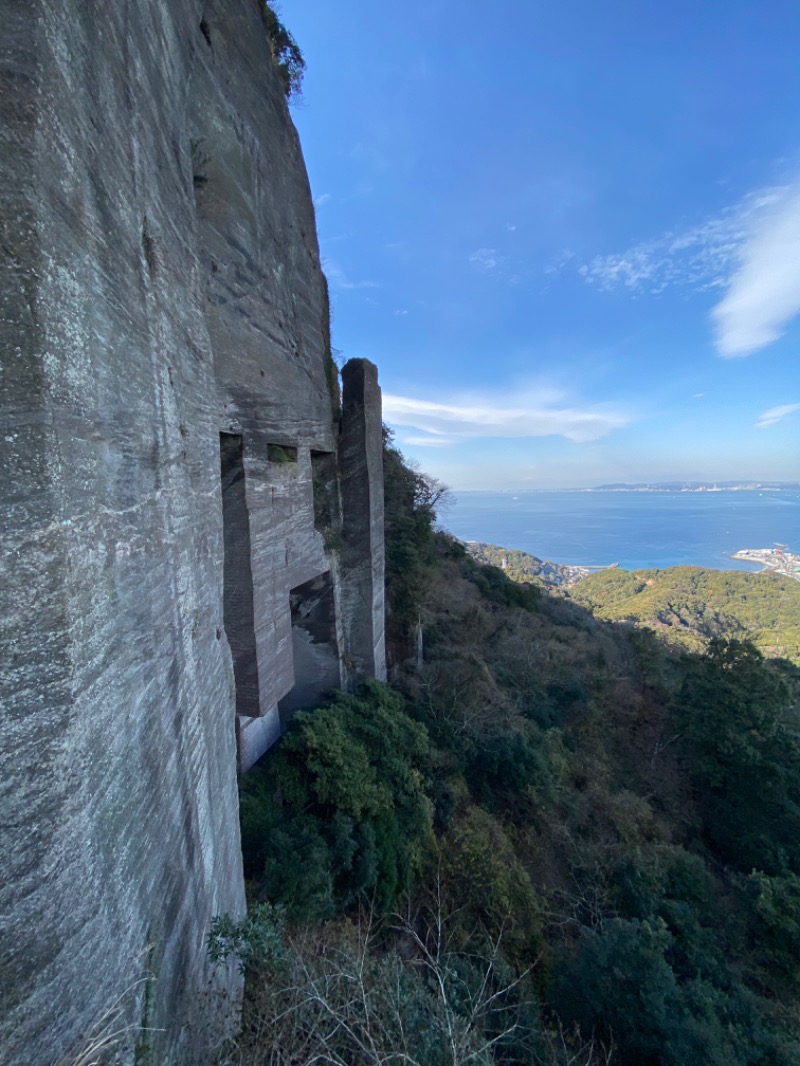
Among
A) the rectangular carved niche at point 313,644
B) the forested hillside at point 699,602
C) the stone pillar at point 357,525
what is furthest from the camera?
the forested hillside at point 699,602

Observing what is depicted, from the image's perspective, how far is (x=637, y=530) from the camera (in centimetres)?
8019

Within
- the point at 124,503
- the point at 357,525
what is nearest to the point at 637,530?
the point at 357,525

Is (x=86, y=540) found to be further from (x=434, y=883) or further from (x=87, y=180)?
(x=434, y=883)

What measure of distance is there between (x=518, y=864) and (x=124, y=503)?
374 inches

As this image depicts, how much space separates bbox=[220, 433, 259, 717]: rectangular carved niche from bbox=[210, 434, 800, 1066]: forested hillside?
1998 millimetres

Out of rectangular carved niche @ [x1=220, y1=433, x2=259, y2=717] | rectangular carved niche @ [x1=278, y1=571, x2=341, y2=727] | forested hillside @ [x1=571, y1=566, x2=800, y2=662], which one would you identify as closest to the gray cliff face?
rectangular carved niche @ [x1=220, y1=433, x2=259, y2=717]

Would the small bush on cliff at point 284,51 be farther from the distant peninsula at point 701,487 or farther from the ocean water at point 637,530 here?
the distant peninsula at point 701,487

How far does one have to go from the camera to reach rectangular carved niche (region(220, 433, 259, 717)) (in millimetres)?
5867

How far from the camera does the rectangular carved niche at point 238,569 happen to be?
19.2ft

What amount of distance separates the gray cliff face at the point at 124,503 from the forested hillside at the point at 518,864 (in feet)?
4.10

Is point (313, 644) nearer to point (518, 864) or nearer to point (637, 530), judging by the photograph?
point (518, 864)

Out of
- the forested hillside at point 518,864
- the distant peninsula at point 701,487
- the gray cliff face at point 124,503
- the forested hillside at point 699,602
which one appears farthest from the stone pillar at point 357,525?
the distant peninsula at point 701,487

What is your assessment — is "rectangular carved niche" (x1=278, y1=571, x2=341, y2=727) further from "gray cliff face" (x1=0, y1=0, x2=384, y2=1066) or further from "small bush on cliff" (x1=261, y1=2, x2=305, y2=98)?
"small bush on cliff" (x1=261, y1=2, x2=305, y2=98)

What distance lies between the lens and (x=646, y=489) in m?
164
